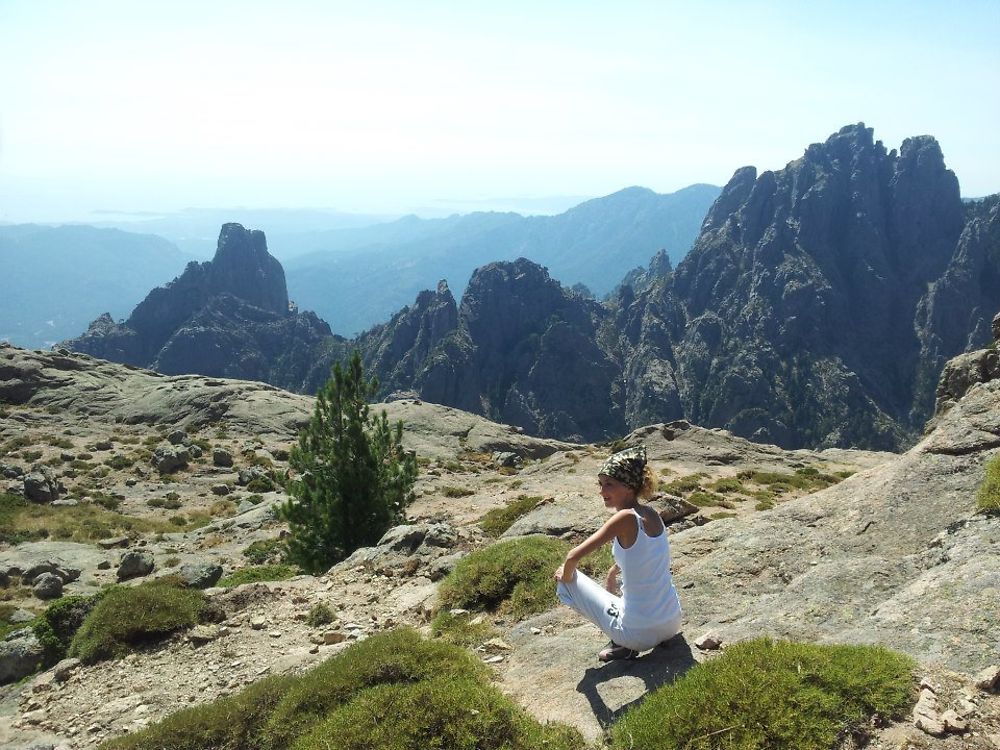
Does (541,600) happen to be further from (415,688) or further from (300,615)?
(300,615)

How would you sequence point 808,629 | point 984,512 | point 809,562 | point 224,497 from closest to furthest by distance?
point 808,629, point 984,512, point 809,562, point 224,497

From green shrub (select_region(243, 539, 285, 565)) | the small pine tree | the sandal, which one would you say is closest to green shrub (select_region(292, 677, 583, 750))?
the sandal

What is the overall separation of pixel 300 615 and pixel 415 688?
8092 mm

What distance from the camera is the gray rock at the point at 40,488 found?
44.9m

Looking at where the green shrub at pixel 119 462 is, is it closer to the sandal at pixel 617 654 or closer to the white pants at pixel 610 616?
the white pants at pixel 610 616

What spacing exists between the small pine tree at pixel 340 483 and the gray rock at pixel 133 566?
1022 cm

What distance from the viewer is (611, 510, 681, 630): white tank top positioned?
7.54m

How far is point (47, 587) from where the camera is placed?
88.4 feet

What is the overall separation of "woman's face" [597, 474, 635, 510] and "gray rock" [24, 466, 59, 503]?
51093 mm

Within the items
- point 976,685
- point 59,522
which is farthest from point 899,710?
point 59,522

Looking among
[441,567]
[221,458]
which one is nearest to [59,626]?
[441,567]

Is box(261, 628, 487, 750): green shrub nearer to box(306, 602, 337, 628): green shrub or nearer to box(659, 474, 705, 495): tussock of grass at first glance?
box(306, 602, 337, 628): green shrub

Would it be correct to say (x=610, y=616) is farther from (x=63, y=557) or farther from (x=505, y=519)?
(x=63, y=557)

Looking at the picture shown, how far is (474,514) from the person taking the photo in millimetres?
31250
